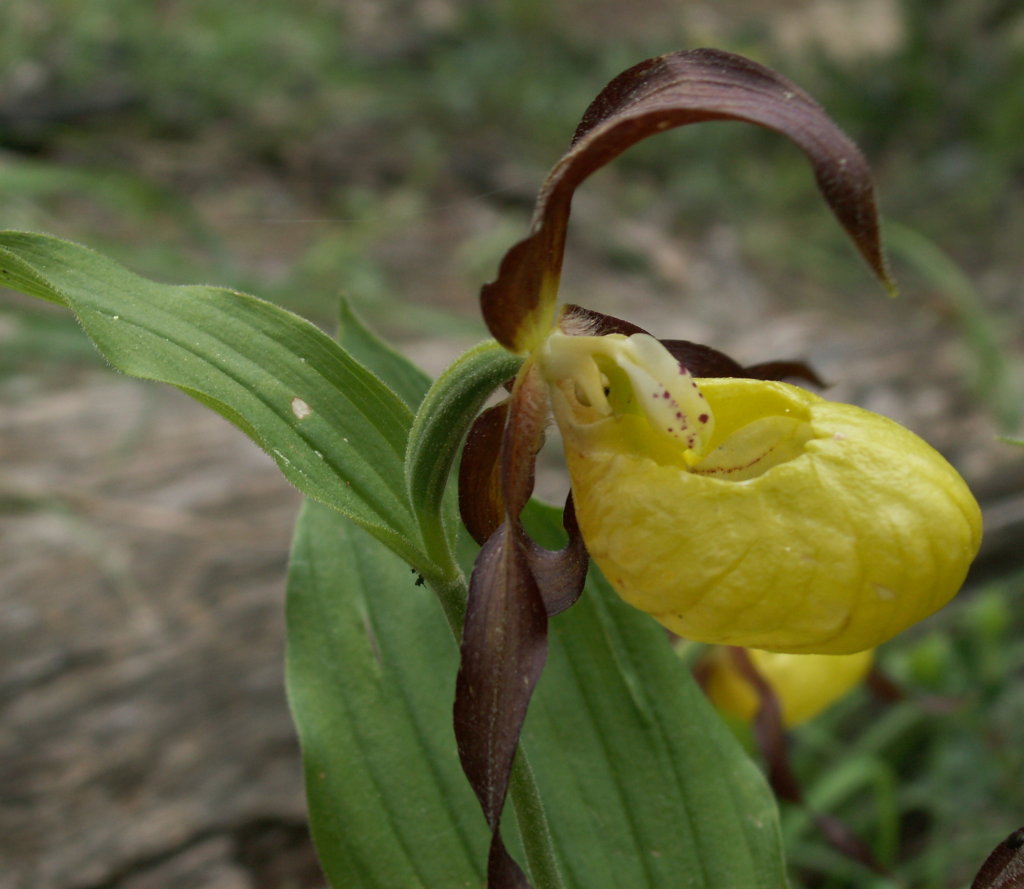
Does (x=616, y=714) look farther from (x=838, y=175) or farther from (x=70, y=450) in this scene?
(x=70, y=450)

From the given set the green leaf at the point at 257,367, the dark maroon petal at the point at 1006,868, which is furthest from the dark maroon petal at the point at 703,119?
the dark maroon petal at the point at 1006,868

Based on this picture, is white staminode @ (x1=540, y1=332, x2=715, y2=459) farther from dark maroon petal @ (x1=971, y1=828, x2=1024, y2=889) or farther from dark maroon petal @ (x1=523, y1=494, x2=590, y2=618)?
dark maroon petal @ (x1=971, y1=828, x2=1024, y2=889)

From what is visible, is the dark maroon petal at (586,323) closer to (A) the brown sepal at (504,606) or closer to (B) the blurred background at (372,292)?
(A) the brown sepal at (504,606)

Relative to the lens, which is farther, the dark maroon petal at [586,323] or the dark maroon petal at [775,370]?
the dark maroon petal at [775,370]

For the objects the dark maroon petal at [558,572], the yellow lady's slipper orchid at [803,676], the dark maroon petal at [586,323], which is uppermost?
the dark maroon petal at [586,323]

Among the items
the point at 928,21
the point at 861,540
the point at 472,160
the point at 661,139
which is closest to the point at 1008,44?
the point at 928,21

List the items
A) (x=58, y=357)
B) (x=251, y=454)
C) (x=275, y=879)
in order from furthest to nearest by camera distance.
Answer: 1. (x=251, y=454)
2. (x=58, y=357)
3. (x=275, y=879)

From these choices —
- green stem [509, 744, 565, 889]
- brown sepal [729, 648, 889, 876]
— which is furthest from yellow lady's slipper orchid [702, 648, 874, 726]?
green stem [509, 744, 565, 889]

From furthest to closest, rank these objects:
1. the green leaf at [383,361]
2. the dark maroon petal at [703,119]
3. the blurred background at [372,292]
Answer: the blurred background at [372,292] < the green leaf at [383,361] < the dark maroon petal at [703,119]
